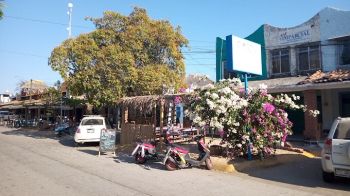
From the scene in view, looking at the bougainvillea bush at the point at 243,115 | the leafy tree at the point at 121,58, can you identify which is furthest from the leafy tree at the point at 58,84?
the bougainvillea bush at the point at 243,115

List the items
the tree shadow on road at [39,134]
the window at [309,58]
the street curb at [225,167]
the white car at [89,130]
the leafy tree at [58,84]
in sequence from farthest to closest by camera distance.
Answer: the leafy tree at [58,84] < the tree shadow on road at [39,134] < the window at [309,58] < the white car at [89,130] < the street curb at [225,167]

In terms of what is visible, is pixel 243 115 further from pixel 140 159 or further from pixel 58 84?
pixel 58 84

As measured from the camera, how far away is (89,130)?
13.9 m

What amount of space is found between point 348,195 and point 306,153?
506 centimetres

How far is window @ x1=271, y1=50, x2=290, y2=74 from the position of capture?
1794 centimetres

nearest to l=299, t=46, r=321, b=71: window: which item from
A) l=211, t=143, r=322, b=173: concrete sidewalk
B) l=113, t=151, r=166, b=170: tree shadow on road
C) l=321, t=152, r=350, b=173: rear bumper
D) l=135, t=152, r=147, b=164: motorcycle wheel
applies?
l=211, t=143, r=322, b=173: concrete sidewalk

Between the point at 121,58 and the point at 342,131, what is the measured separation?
10.8 metres

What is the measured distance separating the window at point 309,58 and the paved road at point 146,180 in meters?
8.60

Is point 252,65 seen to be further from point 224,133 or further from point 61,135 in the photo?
point 61,135

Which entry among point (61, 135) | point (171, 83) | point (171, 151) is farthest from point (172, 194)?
point (61, 135)

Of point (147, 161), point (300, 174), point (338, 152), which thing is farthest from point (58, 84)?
point (338, 152)

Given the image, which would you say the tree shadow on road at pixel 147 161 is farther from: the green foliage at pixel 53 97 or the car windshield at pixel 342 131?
the green foliage at pixel 53 97

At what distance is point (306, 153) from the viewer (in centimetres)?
1080

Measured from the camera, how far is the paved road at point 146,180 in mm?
6270
